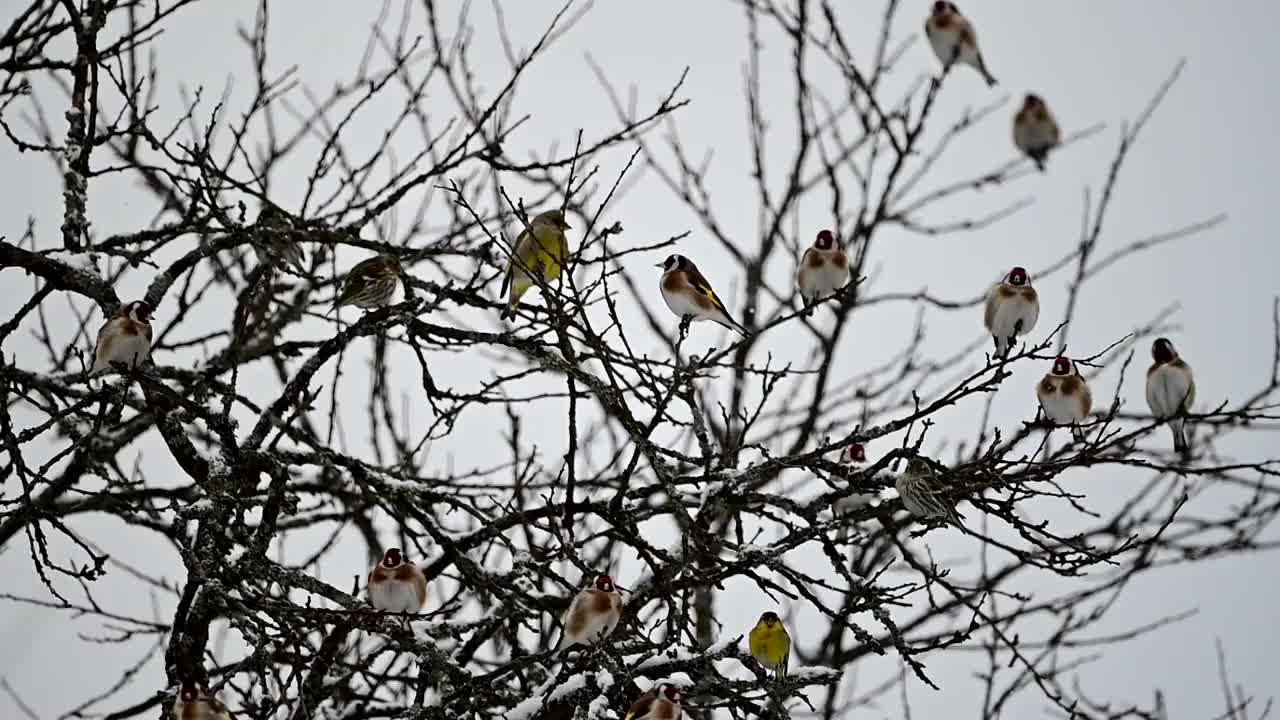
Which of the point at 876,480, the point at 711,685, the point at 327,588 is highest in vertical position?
the point at 876,480

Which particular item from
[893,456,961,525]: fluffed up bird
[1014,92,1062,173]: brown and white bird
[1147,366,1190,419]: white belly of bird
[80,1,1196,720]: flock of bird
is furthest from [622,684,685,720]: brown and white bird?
[1014,92,1062,173]: brown and white bird

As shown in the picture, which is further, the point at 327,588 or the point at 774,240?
the point at 774,240

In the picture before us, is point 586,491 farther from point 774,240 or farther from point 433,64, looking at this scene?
point 774,240

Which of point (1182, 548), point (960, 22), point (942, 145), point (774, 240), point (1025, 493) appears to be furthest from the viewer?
point (774, 240)

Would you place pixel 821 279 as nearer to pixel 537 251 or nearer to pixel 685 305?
pixel 685 305

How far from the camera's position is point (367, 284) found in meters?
5.73

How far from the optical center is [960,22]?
271 inches

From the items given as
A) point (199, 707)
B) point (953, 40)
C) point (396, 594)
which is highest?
point (953, 40)

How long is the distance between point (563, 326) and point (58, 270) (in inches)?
92.3

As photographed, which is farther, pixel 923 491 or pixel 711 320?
pixel 711 320

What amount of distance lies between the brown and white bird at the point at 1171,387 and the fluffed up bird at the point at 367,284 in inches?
136

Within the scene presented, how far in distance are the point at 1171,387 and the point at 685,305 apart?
2.25 m

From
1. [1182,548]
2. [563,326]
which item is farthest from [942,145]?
[563,326]

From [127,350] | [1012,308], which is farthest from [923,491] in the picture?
[127,350]
